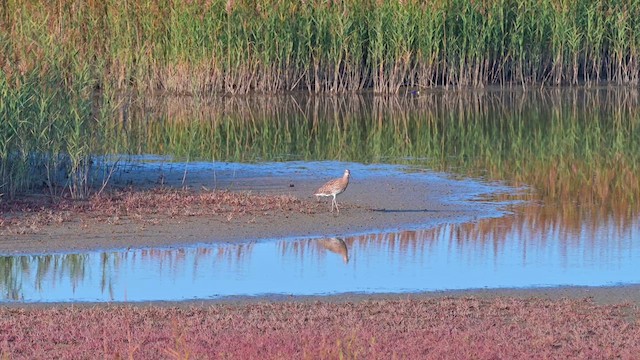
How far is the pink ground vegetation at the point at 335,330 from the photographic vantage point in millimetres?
8133

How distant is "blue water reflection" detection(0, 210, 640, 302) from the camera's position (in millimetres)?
10977

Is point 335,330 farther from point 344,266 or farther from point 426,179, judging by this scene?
point 426,179

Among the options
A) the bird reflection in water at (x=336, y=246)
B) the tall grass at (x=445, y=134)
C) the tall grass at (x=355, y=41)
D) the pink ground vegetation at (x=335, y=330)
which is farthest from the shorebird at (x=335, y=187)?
the tall grass at (x=355, y=41)

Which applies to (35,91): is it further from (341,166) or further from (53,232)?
(341,166)

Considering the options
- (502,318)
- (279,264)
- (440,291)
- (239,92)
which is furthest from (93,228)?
(239,92)

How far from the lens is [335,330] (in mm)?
8805

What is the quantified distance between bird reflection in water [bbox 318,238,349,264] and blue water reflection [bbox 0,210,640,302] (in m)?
0.02

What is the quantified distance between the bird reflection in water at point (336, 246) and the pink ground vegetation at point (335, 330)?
2.54 m

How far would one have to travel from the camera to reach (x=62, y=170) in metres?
16.4

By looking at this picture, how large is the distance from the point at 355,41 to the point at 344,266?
18.1 metres

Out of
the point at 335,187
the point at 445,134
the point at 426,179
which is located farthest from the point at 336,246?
the point at 445,134

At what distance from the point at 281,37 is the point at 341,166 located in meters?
10.8

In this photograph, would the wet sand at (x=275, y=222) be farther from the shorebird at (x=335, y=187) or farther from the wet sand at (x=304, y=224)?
the shorebird at (x=335, y=187)

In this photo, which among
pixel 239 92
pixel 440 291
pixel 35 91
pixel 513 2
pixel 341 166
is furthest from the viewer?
pixel 513 2
